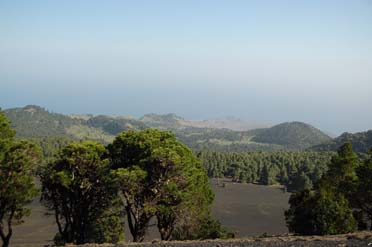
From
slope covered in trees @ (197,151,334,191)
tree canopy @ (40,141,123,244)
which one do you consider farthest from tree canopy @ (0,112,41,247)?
slope covered in trees @ (197,151,334,191)

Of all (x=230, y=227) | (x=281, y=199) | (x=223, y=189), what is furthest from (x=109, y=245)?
(x=223, y=189)

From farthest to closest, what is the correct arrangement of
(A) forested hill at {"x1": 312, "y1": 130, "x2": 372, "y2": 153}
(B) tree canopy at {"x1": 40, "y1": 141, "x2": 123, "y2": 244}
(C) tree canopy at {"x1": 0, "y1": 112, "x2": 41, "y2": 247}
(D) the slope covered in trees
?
(A) forested hill at {"x1": 312, "y1": 130, "x2": 372, "y2": 153}
(D) the slope covered in trees
(B) tree canopy at {"x1": 40, "y1": 141, "x2": 123, "y2": 244}
(C) tree canopy at {"x1": 0, "y1": 112, "x2": 41, "y2": 247}

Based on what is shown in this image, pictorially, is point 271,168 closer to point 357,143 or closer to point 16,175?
point 357,143

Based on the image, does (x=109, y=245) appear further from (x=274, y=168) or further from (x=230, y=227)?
(x=274, y=168)

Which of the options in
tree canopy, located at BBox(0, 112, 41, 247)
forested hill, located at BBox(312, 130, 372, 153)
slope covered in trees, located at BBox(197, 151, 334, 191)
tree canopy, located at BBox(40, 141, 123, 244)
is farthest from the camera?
forested hill, located at BBox(312, 130, 372, 153)

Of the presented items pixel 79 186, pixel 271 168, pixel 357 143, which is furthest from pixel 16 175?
pixel 357 143

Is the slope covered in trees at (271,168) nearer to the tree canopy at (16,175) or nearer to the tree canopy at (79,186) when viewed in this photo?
the tree canopy at (79,186)

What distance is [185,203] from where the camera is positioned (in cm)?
2233

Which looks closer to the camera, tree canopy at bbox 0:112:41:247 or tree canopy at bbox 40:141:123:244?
tree canopy at bbox 0:112:41:247

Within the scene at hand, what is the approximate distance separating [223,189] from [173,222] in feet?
202

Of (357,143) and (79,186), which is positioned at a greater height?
(357,143)

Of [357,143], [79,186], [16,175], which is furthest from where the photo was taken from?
[357,143]

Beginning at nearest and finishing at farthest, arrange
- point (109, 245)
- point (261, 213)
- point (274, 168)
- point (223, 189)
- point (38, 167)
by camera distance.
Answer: point (109, 245), point (38, 167), point (261, 213), point (223, 189), point (274, 168)

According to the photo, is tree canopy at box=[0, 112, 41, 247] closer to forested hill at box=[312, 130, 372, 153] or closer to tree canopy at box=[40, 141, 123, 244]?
tree canopy at box=[40, 141, 123, 244]
